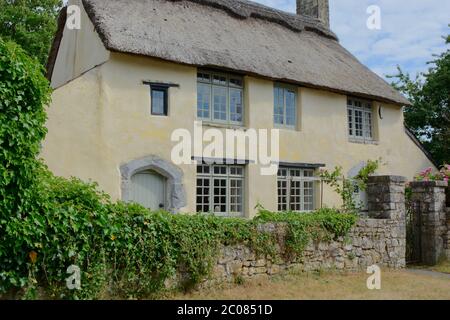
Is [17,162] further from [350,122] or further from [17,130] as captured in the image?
[350,122]

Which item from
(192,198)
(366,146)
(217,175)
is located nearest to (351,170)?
(366,146)

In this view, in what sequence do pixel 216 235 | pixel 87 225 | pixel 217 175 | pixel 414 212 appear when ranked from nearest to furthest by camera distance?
1. pixel 87 225
2. pixel 216 235
3. pixel 414 212
4. pixel 217 175

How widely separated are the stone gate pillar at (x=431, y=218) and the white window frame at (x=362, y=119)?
434 centimetres

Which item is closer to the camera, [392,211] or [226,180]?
[392,211]

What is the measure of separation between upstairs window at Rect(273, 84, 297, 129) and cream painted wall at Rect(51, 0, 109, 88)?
5199 millimetres

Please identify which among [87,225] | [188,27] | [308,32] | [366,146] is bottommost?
[87,225]

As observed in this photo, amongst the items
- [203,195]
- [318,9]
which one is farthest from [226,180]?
[318,9]

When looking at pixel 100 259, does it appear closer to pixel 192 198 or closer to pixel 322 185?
pixel 192 198

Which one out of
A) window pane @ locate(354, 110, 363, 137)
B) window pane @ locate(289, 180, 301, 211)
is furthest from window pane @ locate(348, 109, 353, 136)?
window pane @ locate(289, 180, 301, 211)

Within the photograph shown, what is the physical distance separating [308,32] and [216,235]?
12572mm

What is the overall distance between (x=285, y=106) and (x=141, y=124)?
189 inches

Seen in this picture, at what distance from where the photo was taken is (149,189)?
38.4 feet

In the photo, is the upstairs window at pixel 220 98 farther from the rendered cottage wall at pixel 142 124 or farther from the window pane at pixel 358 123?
the window pane at pixel 358 123

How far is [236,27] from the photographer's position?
50.0 ft
